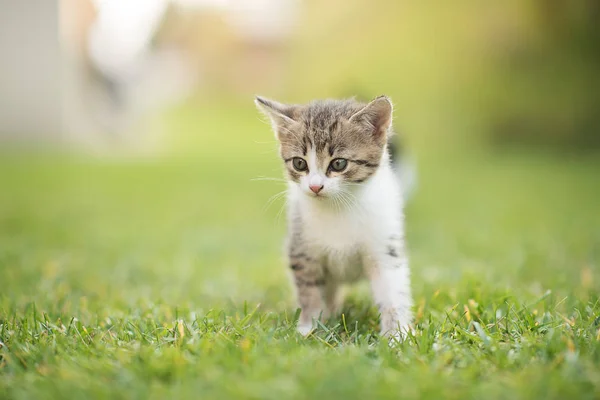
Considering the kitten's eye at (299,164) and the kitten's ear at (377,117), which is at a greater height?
the kitten's ear at (377,117)

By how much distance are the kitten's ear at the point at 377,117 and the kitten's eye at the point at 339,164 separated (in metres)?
0.20

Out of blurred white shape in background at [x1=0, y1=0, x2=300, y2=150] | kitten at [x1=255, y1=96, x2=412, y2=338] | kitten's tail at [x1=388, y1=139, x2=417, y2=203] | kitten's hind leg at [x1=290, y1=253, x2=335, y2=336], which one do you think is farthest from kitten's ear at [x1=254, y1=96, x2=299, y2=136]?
blurred white shape in background at [x1=0, y1=0, x2=300, y2=150]

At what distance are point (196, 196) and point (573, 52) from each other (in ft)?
32.2

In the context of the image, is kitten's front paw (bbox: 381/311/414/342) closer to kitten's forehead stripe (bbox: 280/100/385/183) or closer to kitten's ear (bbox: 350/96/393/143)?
kitten's forehead stripe (bbox: 280/100/385/183)

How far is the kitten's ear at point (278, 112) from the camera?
2880mm

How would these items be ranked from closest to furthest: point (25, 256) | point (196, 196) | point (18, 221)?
point (25, 256) → point (18, 221) → point (196, 196)

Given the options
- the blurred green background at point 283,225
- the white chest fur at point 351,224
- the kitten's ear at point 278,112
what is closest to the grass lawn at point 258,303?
the blurred green background at point 283,225

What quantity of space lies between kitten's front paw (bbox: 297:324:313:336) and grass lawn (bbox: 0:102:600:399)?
0.18ft

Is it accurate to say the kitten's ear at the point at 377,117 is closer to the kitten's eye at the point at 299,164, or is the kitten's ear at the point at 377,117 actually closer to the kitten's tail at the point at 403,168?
the kitten's eye at the point at 299,164

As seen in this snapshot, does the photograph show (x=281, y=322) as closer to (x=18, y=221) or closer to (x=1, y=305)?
(x=1, y=305)

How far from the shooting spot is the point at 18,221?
5.84 m

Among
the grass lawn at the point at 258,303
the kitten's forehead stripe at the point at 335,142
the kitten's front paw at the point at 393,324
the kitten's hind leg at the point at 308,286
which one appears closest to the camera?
the grass lawn at the point at 258,303

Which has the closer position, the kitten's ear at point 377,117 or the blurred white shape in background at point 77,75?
the kitten's ear at point 377,117

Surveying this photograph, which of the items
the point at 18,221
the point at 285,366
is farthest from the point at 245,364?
the point at 18,221
